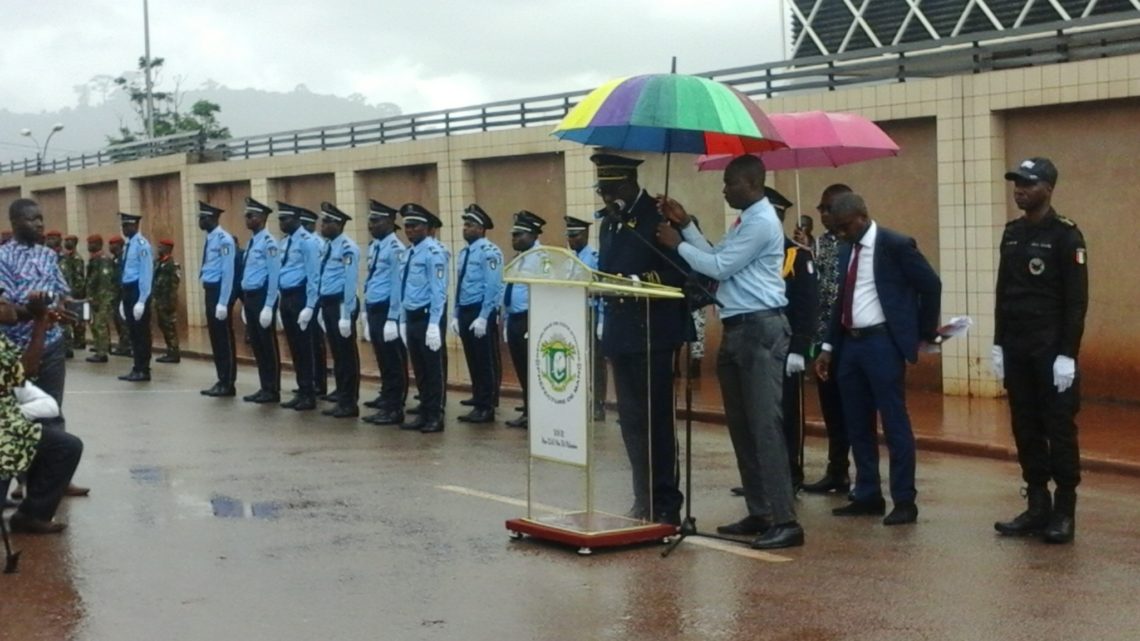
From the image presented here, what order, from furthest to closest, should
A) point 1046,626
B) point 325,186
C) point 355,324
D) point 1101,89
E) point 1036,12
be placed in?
1. point 1036,12
2. point 325,186
3. point 355,324
4. point 1101,89
5. point 1046,626

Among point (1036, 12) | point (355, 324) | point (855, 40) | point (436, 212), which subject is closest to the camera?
point (355, 324)

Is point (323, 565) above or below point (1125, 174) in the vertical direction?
below

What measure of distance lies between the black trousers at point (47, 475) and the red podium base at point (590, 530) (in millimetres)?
2618

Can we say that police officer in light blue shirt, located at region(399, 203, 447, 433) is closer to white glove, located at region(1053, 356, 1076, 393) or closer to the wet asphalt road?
the wet asphalt road

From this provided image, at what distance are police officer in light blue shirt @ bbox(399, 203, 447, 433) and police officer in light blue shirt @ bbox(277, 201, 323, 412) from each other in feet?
5.74

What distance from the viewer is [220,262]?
59.8 ft

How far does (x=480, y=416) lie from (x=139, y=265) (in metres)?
7.02

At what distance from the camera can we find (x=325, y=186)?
92.4 ft

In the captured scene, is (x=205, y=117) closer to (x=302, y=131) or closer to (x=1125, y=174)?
(x=302, y=131)

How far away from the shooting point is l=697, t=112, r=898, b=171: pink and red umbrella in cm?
1120

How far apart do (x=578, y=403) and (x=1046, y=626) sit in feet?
9.11

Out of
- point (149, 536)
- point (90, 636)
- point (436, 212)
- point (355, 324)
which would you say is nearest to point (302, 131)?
point (436, 212)

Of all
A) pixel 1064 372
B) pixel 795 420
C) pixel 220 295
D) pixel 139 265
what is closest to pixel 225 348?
pixel 220 295

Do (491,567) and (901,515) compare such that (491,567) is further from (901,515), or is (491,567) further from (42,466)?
(42,466)
